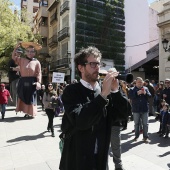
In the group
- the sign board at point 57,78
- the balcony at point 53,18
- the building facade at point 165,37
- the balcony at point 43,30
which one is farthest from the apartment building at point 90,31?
the sign board at point 57,78

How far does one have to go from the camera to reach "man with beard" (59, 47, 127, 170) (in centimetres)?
198

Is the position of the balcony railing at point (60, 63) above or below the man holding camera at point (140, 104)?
above

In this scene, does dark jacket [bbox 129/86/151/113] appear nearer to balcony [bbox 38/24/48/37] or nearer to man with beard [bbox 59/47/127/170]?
man with beard [bbox 59/47/127/170]

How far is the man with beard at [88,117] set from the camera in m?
1.98

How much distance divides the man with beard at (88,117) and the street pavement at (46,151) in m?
3.10

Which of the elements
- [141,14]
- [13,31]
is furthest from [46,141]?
[141,14]

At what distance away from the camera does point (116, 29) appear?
27094 mm

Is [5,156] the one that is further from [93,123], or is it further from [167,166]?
[93,123]

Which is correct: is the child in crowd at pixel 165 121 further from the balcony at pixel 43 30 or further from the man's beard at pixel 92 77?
the balcony at pixel 43 30

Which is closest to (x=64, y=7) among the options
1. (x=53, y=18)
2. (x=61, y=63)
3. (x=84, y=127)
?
(x=53, y=18)

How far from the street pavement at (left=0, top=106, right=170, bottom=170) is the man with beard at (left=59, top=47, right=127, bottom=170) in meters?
3.10

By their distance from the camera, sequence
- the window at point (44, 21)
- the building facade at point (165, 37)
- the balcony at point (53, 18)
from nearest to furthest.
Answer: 1. the building facade at point (165, 37)
2. the balcony at point (53, 18)
3. the window at point (44, 21)

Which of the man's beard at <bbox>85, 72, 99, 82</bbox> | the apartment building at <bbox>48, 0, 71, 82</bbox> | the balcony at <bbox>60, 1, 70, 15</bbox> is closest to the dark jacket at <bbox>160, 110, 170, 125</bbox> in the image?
the man's beard at <bbox>85, 72, 99, 82</bbox>

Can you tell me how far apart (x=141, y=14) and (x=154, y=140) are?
24.7 metres
